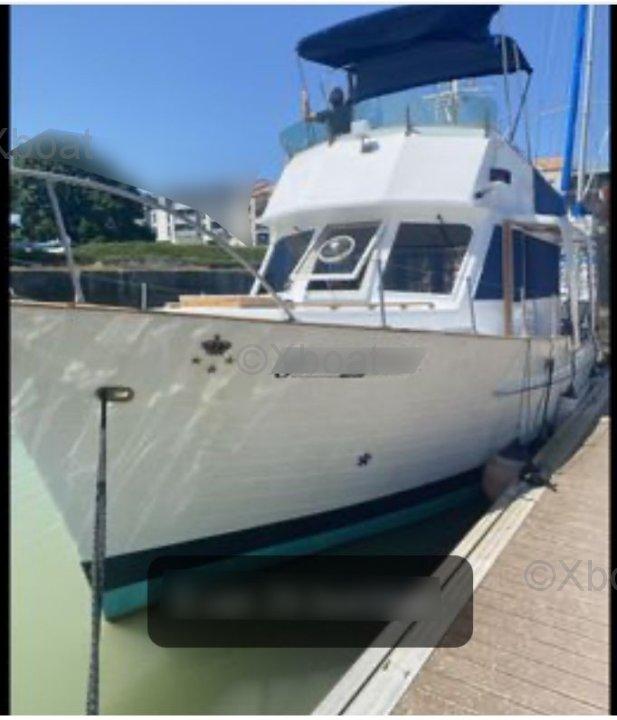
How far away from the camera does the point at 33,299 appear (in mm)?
3113

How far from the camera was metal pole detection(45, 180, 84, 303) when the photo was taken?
290 centimetres

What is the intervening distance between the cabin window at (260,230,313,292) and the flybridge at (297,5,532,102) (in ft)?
6.65

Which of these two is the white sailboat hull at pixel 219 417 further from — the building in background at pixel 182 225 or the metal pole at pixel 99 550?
the building in background at pixel 182 225

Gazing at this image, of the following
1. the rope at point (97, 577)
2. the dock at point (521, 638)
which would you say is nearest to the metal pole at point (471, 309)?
the dock at point (521, 638)

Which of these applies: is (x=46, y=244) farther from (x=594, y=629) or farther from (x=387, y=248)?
(x=594, y=629)

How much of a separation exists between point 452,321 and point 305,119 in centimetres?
278

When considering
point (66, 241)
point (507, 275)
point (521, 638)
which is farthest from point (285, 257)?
point (521, 638)

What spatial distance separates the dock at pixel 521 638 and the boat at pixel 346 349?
997 mm

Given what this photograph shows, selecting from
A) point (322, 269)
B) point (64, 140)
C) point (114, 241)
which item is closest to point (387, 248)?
point (322, 269)

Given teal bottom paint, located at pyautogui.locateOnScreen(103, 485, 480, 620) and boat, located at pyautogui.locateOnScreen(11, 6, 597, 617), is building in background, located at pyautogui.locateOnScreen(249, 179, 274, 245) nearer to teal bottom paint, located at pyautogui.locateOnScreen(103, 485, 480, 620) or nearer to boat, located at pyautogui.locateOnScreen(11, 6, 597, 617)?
boat, located at pyautogui.locateOnScreen(11, 6, 597, 617)

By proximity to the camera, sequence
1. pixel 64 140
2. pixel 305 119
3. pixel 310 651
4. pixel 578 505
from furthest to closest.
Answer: pixel 305 119, pixel 578 505, pixel 310 651, pixel 64 140

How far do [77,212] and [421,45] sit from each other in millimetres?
4603

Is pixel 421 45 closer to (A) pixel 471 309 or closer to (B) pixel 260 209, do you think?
(B) pixel 260 209

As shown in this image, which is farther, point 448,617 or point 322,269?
point 322,269
